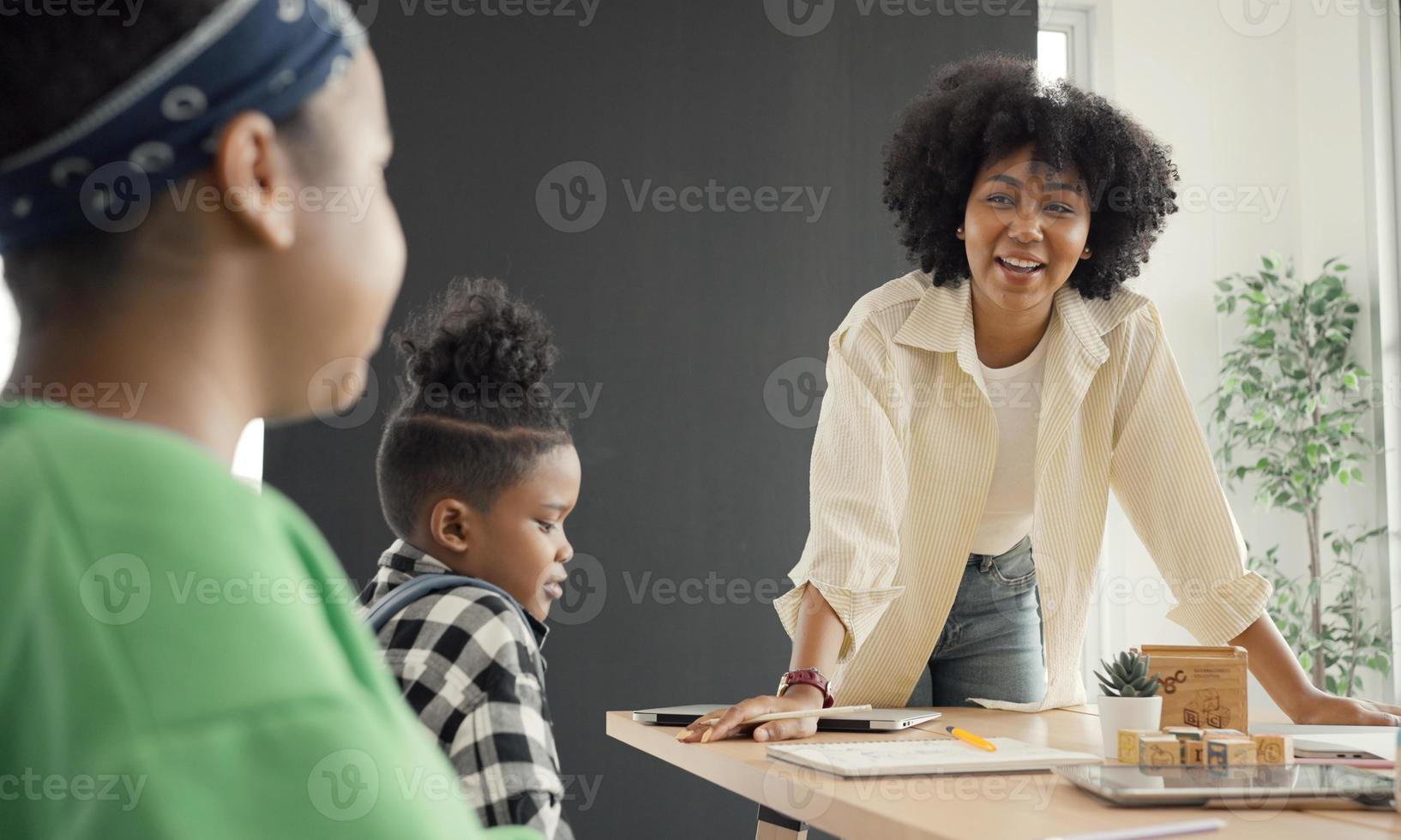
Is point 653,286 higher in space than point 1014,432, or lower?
higher

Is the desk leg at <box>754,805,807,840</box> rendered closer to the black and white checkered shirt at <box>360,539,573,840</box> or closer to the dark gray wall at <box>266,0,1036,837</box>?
the black and white checkered shirt at <box>360,539,573,840</box>

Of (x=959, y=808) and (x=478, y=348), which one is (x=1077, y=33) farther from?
(x=959, y=808)

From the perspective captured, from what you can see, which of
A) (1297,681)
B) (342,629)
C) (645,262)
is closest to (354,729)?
(342,629)

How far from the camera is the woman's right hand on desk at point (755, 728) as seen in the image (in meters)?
1.34

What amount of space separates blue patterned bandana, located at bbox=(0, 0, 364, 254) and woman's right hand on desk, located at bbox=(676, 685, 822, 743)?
103cm

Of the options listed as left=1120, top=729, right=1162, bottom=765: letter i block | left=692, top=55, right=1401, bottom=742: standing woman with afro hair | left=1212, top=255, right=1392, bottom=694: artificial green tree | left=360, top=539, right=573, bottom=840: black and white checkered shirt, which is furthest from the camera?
left=1212, top=255, right=1392, bottom=694: artificial green tree

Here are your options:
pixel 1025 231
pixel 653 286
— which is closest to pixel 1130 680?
pixel 1025 231

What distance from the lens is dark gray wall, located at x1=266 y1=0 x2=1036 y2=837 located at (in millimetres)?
2820

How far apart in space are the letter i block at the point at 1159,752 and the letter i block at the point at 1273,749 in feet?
0.24

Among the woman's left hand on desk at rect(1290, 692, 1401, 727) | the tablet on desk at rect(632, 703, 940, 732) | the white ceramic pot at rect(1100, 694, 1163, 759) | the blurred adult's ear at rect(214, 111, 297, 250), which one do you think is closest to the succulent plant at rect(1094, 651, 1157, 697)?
the white ceramic pot at rect(1100, 694, 1163, 759)

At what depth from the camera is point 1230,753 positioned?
1.10 metres

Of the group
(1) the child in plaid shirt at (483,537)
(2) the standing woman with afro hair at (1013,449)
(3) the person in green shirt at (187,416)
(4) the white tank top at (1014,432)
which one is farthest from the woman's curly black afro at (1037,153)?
(3) the person in green shirt at (187,416)

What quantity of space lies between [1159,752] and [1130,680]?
0.16 meters

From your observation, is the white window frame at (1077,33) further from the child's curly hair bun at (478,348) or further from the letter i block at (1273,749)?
the letter i block at (1273,749)
